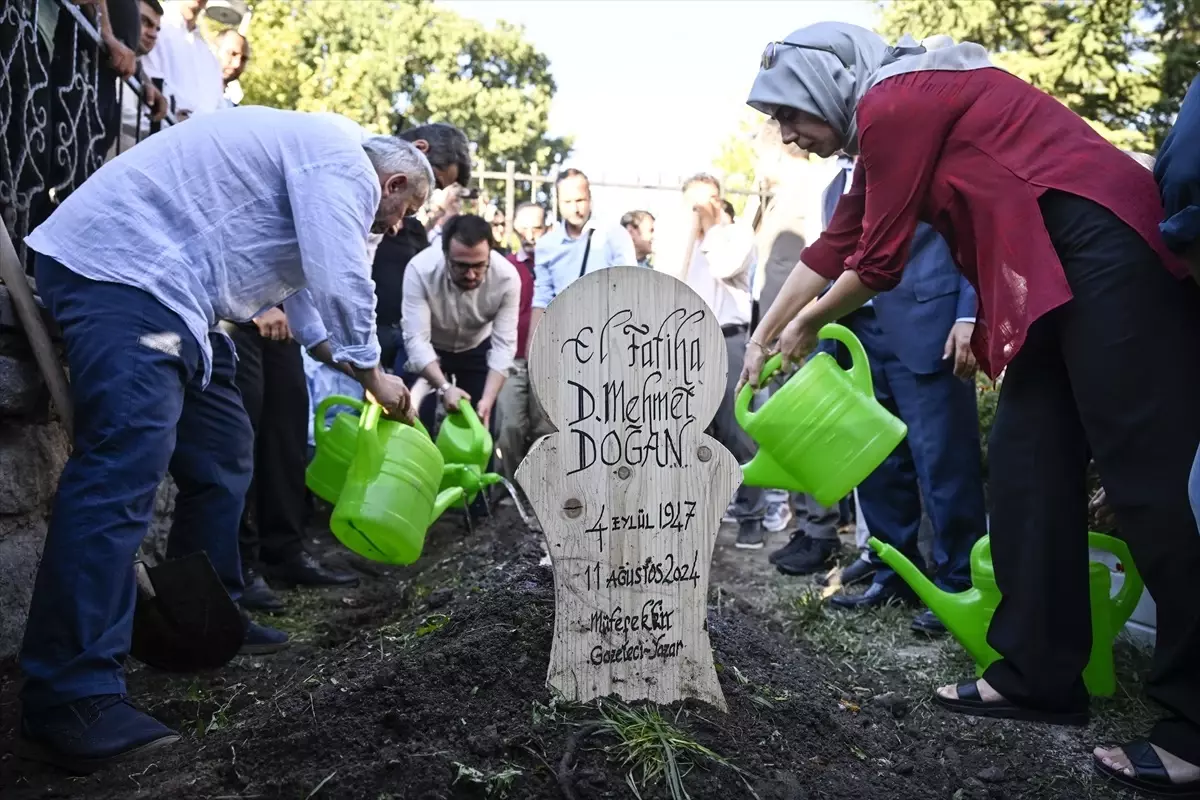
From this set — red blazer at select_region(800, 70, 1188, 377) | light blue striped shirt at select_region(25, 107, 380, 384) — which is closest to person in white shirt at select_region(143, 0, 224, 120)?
light blue striped shirt at select_region(25, 107, 380, 384)

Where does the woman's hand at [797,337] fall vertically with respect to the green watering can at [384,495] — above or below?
above

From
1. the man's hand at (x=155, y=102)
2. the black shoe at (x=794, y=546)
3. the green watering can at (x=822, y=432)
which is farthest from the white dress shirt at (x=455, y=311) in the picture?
the green watering can at (x=822, y=432)

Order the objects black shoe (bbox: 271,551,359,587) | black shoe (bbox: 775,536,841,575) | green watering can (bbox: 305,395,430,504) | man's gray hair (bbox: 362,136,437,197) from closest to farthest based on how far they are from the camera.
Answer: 1. man's gray hair (bbox: 362,136,437,197)
2. green watering can (bbox: 305,395,430,504)
3. black shoe (bbox: 271,551,359,587)
4. black shoe (bbox: 775,536,841,575)

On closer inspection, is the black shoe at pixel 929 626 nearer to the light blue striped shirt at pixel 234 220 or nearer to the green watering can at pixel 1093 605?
the green watering can at pixel 1093 605

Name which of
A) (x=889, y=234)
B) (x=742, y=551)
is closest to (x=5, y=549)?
(x=889, y=234)

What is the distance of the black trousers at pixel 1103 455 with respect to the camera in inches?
78.2

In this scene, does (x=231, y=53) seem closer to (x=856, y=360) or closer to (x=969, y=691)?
(x=856, y=360)

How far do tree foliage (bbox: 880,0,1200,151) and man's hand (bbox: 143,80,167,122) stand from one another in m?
12.7

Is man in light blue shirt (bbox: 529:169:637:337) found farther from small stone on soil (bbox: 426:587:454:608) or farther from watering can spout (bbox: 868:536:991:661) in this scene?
watering can spout (bbox: 868:536:991:661)

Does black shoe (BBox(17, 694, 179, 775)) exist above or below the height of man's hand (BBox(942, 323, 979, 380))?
below

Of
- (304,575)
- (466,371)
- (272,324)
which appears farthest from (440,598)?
(466,371)

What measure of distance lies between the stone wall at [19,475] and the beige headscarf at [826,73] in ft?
6.17

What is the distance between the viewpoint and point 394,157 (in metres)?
2.80

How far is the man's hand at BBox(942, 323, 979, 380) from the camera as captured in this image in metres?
3.25
